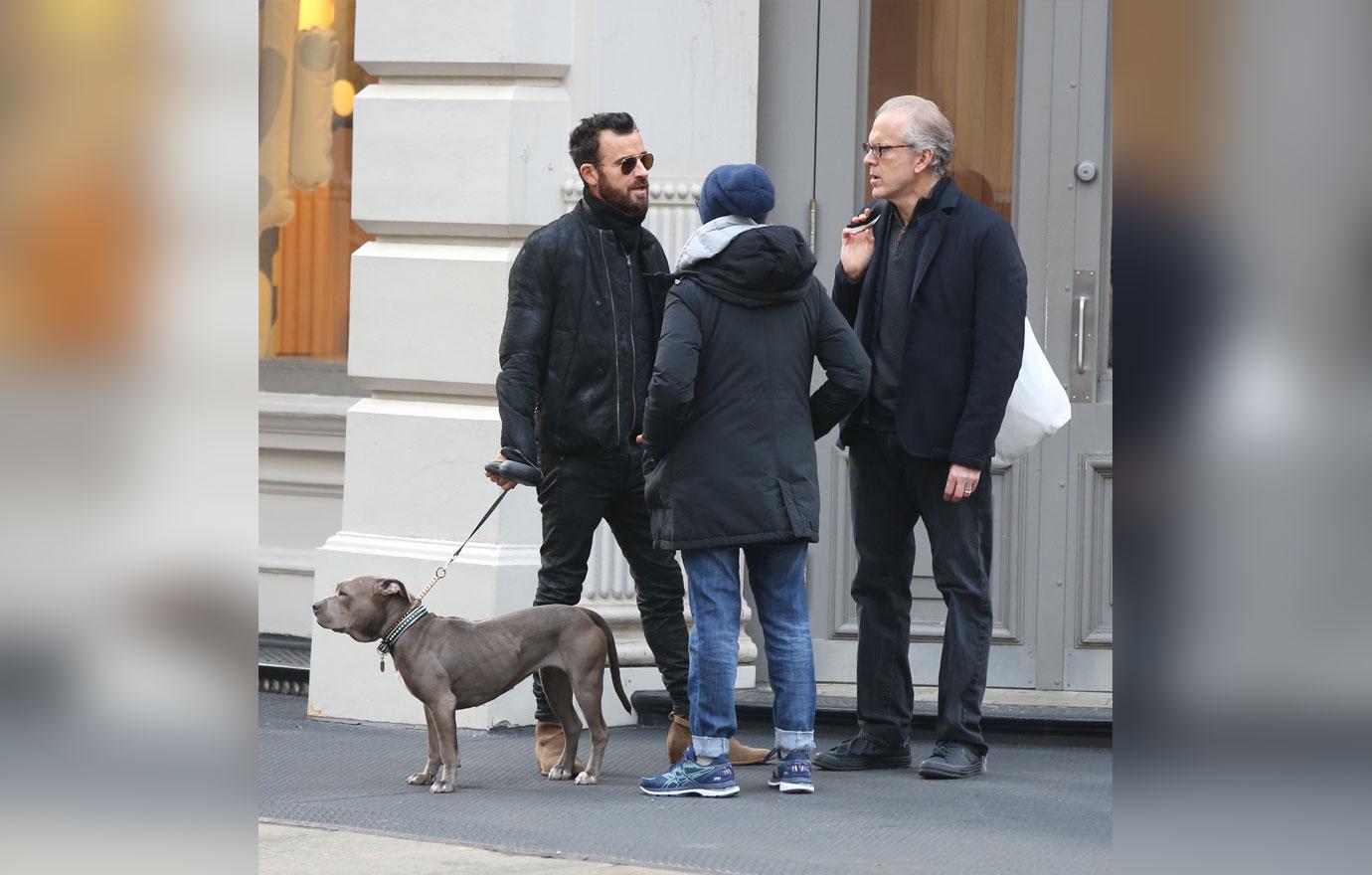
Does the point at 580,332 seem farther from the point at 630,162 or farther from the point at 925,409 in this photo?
the point at 925,409

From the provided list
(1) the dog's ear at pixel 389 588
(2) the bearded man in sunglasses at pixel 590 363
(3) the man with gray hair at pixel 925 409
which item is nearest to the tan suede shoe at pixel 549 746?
(2) the bearded man in sunglasses at pixel 590 363

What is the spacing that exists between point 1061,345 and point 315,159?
3.50 meters

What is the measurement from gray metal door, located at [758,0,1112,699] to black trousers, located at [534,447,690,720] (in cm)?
127

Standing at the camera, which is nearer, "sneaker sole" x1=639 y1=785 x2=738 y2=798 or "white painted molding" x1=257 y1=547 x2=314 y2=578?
"sneaker sole" x1=639 y1=785 x2=738 y2=798

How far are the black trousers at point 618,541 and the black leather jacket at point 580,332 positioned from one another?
0.07 meters

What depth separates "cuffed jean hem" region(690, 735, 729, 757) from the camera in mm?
5676

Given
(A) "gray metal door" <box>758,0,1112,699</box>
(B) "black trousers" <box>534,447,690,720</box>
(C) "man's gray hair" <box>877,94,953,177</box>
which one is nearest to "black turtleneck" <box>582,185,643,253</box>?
(B) "black trousers" <box>534,447,690,720</box>

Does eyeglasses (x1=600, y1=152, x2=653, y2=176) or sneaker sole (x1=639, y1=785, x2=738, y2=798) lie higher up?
eyeglasses (x1=600, y1=152, x2=653, y2=176)

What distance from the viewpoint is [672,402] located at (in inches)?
215

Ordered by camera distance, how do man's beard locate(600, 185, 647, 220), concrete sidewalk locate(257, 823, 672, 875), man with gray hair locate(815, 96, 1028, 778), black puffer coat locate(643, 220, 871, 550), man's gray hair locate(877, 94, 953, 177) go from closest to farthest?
1. concrete sidewalk locate(257, 823, 672, 875)
2. black puffer coat locate(643, 220, 871, 550)
3. man with gray hair locate(815, 96, 1028, 778)
4. man's gray hair locate(877, 94, 953, 177)
5. man's beard locate(600, 185, 647, 220)

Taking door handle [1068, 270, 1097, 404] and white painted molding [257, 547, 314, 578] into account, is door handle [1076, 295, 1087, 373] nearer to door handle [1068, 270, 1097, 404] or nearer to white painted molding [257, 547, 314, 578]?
door handle [1068, 270, 1097, 404]

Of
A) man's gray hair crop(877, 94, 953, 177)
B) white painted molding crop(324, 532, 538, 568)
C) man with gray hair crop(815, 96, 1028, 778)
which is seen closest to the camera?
man with gray hair crop(815, 96, 1028, 778)

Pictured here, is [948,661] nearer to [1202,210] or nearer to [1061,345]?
[1061,345]

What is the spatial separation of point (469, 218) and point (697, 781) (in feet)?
7.92
